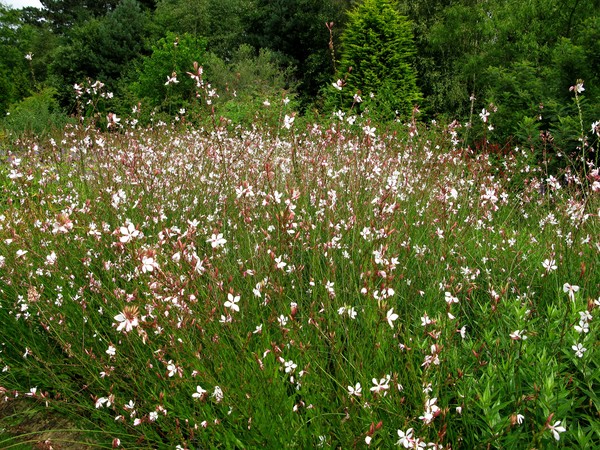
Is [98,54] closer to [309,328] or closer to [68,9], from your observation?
[68,9]

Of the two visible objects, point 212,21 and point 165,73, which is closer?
point 165,73

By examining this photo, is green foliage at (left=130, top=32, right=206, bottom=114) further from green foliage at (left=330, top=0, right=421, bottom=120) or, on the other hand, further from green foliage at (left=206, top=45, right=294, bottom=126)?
green foliage at (left=330, top=0, right=421, bottom=120)

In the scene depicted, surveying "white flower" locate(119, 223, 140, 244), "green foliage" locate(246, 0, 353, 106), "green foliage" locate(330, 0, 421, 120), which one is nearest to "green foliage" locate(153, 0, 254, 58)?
"green foliage" locate(246, 0, 353, 106)

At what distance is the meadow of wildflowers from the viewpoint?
1.97 metres

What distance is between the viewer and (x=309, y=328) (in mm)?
2566

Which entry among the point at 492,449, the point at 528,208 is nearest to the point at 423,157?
the point at 528,208

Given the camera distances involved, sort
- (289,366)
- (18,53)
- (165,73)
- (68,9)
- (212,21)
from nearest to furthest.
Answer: (289,366) < (165,73) < (212,21) < (18,53) < (68,9)

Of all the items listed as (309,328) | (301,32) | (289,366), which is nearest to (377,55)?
(301,32)

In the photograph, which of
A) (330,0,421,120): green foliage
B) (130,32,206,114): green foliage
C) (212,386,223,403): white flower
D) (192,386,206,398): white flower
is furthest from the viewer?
(130,32,206,114): green foliage

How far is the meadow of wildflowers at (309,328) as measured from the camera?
6.45 feet

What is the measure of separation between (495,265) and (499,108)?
5310 mm

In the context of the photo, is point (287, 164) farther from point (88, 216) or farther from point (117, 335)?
point (117, 335)

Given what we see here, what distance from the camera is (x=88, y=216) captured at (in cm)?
377

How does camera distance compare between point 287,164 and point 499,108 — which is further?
point 499,108
